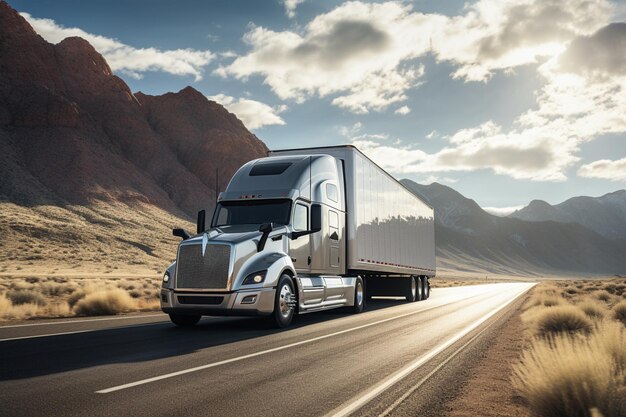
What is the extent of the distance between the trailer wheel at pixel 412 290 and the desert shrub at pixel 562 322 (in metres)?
12.6

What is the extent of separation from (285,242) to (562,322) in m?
6.32

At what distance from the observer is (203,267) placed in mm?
11508

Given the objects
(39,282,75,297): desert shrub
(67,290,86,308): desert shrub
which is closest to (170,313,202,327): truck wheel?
(67,290,86,308): desert shrub

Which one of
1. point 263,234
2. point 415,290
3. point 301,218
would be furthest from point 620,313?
point 415,290

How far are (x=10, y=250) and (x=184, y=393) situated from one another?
5578 cm

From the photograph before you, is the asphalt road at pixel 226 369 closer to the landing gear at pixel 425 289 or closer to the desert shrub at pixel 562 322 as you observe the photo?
the desert shrub at pixel 562 322

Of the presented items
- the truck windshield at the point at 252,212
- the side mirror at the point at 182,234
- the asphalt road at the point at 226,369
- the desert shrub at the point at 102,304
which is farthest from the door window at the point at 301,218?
the desert shrub at the point at 102,304

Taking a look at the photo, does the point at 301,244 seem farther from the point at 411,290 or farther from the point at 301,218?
the point at 411,290

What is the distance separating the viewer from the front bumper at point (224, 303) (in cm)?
1128

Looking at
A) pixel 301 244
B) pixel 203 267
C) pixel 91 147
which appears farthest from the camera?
pixel 91 147

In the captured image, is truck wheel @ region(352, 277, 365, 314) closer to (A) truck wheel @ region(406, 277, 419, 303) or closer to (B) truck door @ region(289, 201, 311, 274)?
(B) truck door @ region(289, 201, 311, 274)

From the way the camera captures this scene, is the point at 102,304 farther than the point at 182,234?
Yes

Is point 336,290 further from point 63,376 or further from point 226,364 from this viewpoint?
point 63,376

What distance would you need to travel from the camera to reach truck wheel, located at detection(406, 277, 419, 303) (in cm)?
2527
